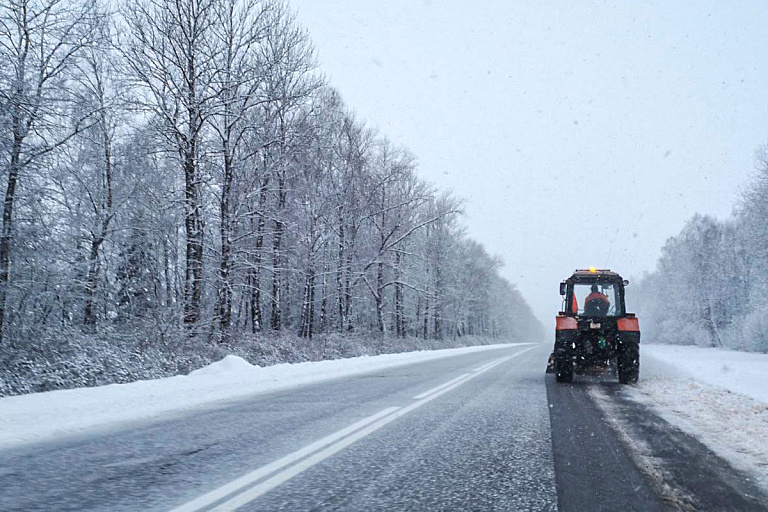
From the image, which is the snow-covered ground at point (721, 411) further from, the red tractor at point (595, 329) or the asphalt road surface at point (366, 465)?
the red tractor at point (595, 329)

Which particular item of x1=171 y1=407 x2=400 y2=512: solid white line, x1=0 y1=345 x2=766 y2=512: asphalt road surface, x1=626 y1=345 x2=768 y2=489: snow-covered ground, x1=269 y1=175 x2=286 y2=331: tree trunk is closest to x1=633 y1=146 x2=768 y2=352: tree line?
x1=626 y1=345 x2=768 y2=489: snow-covered ground

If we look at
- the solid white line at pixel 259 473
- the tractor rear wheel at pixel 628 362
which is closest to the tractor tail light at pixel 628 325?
the tractor rear wheel at pixel 628 362

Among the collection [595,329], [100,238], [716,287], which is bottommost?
[595,329]

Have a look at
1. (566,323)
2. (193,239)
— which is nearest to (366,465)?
(566,323)

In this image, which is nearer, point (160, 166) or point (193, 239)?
point (193, 239)

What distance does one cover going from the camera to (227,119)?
59.2 feet

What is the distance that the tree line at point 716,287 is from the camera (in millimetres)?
33969

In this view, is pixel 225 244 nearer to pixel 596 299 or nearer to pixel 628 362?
pixel 596 299

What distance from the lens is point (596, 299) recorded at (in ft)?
40.7

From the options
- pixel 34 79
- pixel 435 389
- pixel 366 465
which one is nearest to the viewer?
pixel 366 465

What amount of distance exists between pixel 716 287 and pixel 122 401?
5282 cm

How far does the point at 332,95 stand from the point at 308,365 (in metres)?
16.1

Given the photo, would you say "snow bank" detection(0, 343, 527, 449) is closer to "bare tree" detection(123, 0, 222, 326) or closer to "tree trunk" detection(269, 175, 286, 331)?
"bare tree" detection(123, 0, 222, 326)

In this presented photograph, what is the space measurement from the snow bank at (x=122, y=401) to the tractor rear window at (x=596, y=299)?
6279 millimetres
